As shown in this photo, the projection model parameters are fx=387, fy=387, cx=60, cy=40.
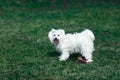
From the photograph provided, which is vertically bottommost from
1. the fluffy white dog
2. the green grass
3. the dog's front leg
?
the green grass

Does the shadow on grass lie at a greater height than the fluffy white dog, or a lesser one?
lesser

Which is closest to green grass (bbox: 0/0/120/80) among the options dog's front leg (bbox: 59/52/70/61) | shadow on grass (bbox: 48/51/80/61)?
shadow on grass (bbox: 48/51/80/61)

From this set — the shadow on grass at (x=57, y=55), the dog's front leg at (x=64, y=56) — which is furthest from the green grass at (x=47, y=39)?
the dog's front leg at (x=64, y=56)

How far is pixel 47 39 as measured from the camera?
45.5 feet

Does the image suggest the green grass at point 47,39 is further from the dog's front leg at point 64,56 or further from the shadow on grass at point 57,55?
the dog's front leg at point 64,56

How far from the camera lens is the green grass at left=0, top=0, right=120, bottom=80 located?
399 inches

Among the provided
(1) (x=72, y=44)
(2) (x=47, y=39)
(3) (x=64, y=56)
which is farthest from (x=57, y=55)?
(2) (x=47, y=39)

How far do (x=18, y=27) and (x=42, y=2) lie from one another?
5090mm

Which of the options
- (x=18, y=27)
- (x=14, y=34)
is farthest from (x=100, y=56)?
(x=18, y=27)

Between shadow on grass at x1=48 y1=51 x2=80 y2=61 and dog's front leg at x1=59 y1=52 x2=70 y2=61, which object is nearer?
dog's front leg at x1=59 y1=52 x2=70 y2=61

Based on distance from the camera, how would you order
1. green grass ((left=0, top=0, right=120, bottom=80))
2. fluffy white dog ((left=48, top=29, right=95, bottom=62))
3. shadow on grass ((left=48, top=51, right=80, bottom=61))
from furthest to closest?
shadow on grass ((left=48, top=51, right=80, bottom=61))
fluffy white dog ((left=48, top=29, right=95, bottom=62))
green grass ((left=0, top=0, right=120, bottom=80))

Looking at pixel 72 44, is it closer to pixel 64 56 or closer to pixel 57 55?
pixel 64 56

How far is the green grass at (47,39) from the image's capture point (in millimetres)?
10141

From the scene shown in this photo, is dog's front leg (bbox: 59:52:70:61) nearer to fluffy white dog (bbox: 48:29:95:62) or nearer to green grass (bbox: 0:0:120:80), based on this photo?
fluffy white dog (bbox: 48:29:95:62)
